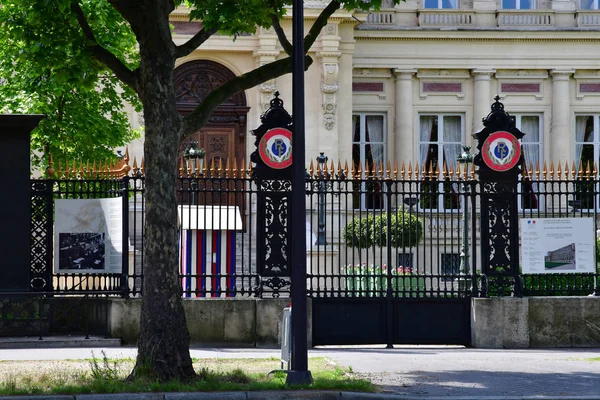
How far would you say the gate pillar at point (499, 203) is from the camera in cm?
1941

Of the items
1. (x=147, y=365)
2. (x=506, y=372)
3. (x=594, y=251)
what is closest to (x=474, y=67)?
(x=594, y=251)

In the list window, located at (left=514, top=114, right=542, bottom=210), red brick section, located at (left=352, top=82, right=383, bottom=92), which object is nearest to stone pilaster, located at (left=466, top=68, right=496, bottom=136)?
window, located at (left=514, top=114, right=542, bottom=210)

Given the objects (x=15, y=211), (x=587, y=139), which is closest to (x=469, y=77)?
(x=587, y=139)

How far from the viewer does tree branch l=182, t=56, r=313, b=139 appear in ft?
47.2

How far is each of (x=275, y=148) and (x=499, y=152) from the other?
3.95m

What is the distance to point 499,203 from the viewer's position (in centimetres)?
1947

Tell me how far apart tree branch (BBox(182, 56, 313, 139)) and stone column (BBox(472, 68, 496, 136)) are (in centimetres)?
2437

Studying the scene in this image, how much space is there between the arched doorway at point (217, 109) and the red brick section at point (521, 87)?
9.52 meters

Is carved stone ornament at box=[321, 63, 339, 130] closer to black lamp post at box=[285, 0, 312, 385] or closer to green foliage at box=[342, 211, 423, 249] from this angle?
green foliage at box=[342, 211, 423, 249]

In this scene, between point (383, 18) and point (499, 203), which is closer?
point (499, 203)

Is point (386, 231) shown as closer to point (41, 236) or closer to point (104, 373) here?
point (41, 236)

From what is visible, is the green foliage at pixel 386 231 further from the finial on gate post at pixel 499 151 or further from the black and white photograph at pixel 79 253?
the black and white photograph at pixel 79 253

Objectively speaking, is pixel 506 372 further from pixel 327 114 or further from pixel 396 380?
pixel 327 114

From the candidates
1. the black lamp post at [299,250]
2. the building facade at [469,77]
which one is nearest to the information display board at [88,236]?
the black lamp post at [299,250]
